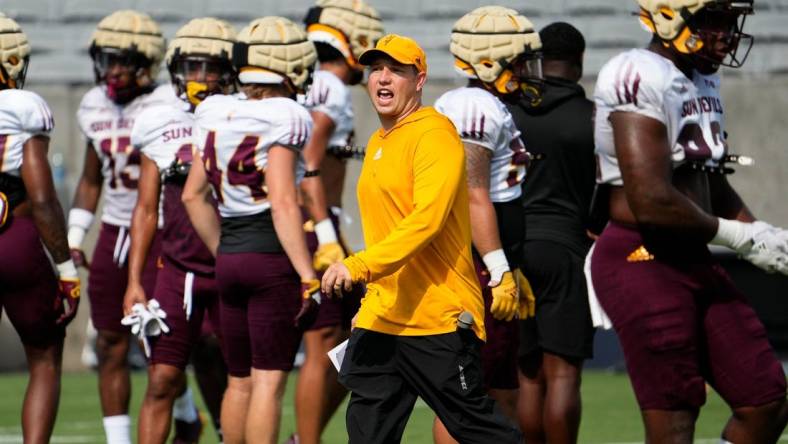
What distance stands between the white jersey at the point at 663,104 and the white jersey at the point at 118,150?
3154 mm

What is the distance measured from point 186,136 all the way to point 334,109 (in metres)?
0.91

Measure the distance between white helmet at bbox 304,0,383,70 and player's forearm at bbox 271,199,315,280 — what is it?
1.92 meters

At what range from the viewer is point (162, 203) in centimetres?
755

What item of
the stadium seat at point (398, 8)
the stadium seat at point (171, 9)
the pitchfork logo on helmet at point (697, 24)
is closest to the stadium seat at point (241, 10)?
the stadium seat at point (171, 9)

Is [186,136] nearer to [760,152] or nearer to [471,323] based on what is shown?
[471,323]

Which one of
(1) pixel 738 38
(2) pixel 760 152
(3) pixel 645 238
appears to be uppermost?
(1) pixel 738 38

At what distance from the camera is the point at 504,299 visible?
20.4ft

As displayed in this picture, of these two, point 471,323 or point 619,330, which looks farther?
point 619,330

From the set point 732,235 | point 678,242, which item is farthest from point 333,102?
point 732,235

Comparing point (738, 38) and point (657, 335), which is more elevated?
point (738, 38)

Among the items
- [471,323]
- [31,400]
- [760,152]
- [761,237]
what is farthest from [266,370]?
[760,152]

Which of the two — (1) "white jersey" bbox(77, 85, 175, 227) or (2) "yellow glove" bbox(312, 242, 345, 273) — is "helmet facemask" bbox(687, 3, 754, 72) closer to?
(2) "yellow glove" bbox(312, 242, 345, 273)

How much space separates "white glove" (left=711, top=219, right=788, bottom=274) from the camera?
5527 mm

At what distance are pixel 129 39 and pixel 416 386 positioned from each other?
3617 mm
